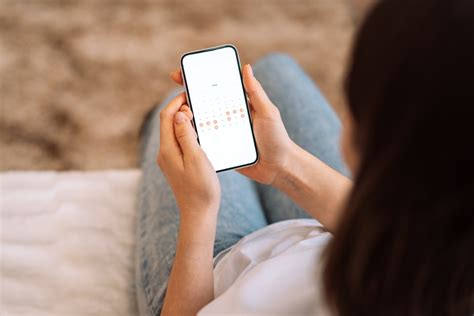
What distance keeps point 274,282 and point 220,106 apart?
0.87 ft

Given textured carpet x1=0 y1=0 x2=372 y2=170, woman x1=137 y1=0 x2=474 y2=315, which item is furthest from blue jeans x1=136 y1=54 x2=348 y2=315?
textured carpet x1=0 y1=0 x2=372 y2=170

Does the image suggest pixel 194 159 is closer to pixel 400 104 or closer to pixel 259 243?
pixel 259 243

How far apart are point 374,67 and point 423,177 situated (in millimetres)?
84

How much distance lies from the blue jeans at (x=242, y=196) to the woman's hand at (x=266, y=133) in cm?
12

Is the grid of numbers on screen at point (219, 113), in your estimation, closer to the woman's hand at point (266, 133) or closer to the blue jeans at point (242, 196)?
the woman's hand at point (266, 133)

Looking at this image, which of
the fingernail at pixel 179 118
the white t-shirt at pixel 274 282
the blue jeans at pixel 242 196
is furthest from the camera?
A: the blue jeans at pixel 242 196

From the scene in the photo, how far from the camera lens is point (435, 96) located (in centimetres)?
32

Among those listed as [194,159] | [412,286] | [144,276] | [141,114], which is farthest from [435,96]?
[141,114]

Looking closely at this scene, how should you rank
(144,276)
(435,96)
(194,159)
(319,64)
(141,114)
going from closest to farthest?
(435,96) < (194,159) < (144,276) < (141,114) < (319,64)

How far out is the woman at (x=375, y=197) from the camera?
0.33 meters

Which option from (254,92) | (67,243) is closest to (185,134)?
(254,92)

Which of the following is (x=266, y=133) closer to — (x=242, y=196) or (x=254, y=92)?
(x=254, y=92)

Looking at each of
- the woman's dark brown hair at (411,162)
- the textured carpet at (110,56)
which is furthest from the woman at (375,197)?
the textured carpet at (110,56)

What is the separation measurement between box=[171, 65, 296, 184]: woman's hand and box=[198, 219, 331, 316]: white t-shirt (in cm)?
11
